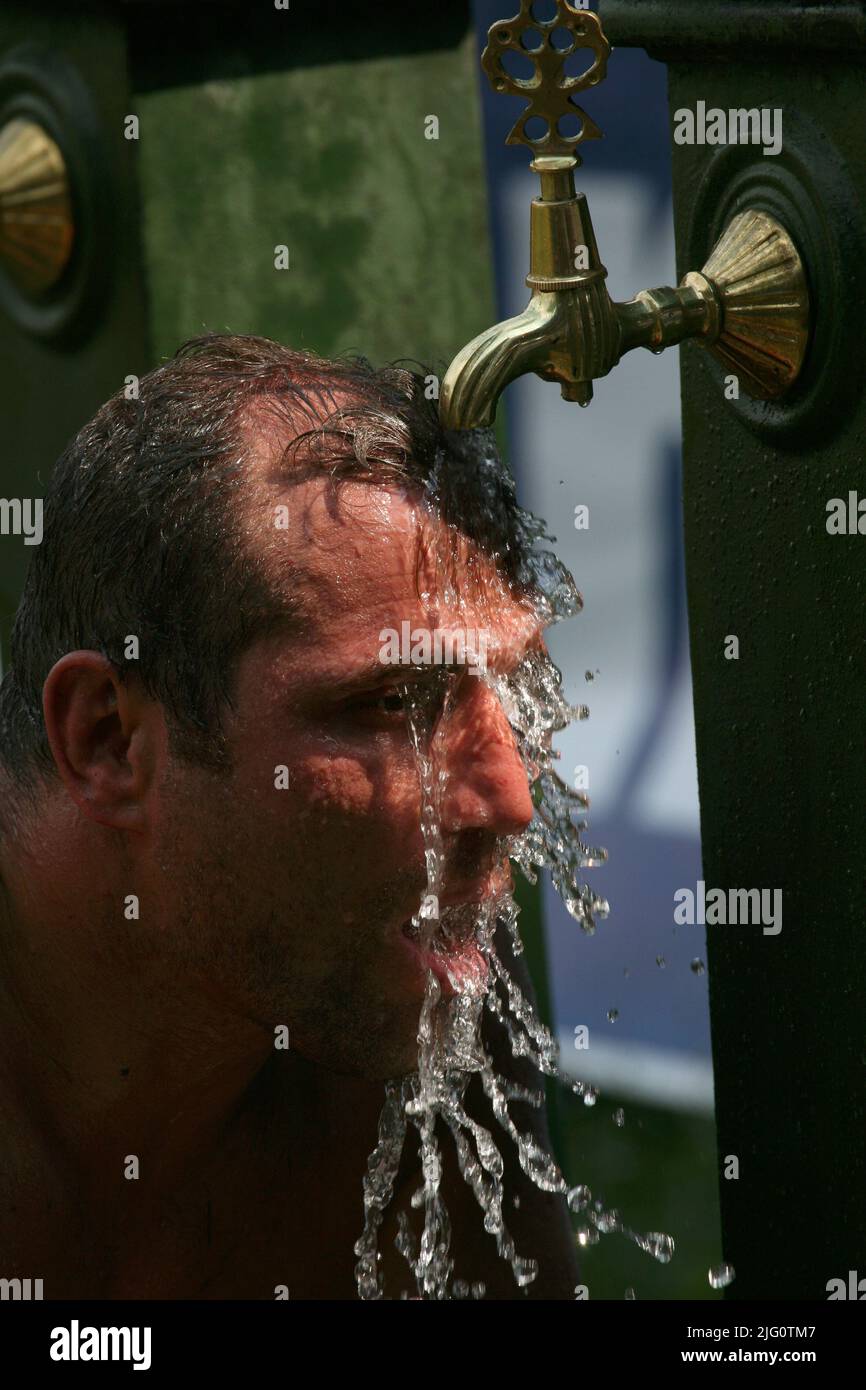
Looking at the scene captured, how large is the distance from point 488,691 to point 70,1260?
2.16 ft

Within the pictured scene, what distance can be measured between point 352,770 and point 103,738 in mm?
249

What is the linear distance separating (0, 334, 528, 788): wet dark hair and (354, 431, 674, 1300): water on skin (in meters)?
0.08

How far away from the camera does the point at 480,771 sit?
1.45 meters

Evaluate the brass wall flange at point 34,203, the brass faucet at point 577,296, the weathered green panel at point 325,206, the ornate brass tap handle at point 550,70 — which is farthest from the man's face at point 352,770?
the brass wall flange at point 34,203

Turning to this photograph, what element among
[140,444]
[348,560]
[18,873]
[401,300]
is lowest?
[18,873]

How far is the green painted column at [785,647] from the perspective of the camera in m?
1.25

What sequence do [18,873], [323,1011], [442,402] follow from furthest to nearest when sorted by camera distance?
[18,873]
[323,1011]
[442,402]

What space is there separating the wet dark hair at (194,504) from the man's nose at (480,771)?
0.42 feet

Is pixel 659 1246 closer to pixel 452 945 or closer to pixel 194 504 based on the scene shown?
pixel 452 945

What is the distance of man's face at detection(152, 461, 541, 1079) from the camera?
Result: 1.43m

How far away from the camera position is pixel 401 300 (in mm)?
3020

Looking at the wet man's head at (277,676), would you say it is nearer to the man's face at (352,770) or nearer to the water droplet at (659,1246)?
the man's face at (352,770)
